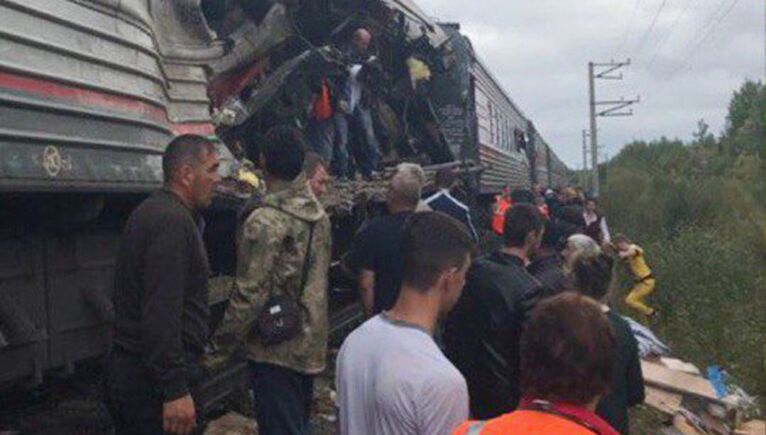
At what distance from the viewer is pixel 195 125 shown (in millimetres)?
5555

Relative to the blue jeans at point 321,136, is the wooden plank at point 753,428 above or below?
below

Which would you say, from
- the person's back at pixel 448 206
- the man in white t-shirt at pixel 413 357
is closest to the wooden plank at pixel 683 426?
the person's back at pixel 448 206

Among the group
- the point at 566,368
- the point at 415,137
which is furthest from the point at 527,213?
the point at 415,137

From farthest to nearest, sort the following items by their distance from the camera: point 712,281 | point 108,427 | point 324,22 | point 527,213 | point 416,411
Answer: point 712,281 < point 324,22 < point 108,427 < point 527,213 < point 416,411

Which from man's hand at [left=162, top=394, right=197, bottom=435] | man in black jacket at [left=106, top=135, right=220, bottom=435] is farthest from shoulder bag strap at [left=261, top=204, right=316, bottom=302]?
man's hand at [left=162, top=394, right=197, bottom=435]

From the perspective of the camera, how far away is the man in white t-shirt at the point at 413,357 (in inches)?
95.5

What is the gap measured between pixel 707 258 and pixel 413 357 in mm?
14176

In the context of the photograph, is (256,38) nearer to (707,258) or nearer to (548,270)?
(548,270)

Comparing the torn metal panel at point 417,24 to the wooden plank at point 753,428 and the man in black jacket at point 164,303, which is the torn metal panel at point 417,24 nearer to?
the wooden plank at point 753,428

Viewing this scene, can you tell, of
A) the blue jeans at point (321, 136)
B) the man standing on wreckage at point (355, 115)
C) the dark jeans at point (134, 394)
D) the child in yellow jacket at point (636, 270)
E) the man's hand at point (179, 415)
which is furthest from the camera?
the child in yellow jacket at point (636, 270)

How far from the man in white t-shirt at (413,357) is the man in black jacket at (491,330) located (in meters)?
1.12

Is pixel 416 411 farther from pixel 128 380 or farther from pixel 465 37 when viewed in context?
pixel 465 37

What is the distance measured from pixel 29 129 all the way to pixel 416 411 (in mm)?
1695

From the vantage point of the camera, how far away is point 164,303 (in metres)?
3.26
